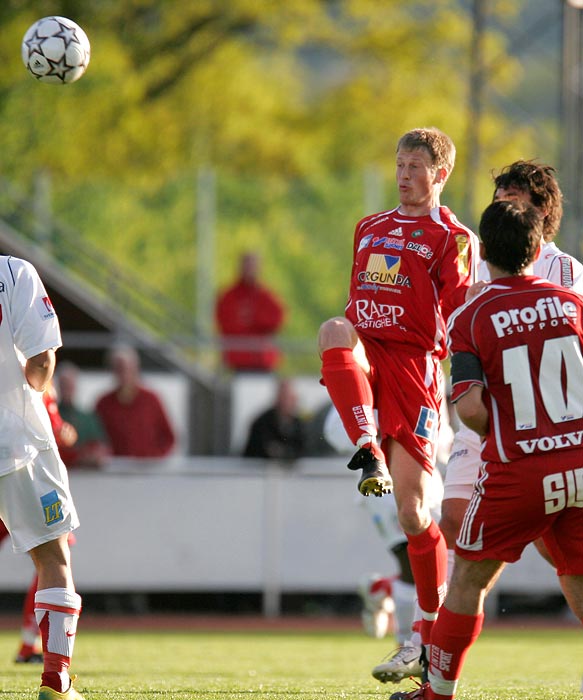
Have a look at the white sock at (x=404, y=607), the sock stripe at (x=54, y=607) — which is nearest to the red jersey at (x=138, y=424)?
the white sock at (x=404, y=607)

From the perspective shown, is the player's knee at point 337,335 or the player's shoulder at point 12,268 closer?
the player's shoulder at point 12,268

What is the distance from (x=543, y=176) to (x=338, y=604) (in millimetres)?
8115

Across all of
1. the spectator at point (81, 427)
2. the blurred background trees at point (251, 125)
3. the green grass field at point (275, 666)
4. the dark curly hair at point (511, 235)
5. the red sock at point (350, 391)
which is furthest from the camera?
the blurred background trees at point (251, 125)

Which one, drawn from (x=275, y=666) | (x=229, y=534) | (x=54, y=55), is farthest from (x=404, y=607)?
(x=229, y=534)

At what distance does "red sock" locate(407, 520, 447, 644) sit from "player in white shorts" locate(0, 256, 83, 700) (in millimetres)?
1606

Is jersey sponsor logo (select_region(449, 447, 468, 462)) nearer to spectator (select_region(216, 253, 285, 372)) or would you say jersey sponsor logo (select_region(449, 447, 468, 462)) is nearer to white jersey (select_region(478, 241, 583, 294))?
white jersey (select_region(478, 241, 583, 294))

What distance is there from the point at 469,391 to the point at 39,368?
6.09ft

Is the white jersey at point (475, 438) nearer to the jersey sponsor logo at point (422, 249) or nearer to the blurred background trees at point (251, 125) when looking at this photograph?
the jersey sponsor logo at point (422, 249)

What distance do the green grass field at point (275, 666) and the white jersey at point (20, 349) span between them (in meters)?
1.27

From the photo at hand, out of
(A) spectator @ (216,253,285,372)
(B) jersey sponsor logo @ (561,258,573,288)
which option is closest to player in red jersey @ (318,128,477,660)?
(B) jersey sponsor logo @ (561,258,573,288)

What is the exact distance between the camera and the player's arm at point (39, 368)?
19.8ft

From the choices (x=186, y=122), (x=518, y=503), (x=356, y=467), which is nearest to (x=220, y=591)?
(x=356, y=467)

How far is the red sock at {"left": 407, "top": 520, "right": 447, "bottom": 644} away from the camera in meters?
6.64

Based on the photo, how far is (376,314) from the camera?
683 centimetres
